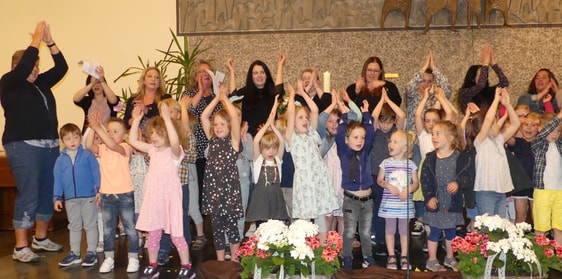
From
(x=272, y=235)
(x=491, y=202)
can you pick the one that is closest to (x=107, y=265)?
(x=272, y=235)

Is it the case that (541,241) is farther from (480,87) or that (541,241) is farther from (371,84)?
(371,84)

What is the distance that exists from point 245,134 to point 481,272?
7.75ft

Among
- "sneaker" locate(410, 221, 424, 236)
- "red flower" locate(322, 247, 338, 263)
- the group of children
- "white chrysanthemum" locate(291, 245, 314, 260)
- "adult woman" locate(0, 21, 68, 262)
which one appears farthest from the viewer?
"sneaker" locate(410, 221, 424, 236)

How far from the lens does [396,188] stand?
18.8 ft

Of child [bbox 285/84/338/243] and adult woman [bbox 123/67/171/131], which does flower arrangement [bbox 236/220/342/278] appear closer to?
child [bbox 285/84/338/243]

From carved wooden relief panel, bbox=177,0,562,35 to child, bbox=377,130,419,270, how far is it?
357cm

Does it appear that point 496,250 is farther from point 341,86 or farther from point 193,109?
point 341,86

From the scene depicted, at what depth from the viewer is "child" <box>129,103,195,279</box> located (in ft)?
18.2

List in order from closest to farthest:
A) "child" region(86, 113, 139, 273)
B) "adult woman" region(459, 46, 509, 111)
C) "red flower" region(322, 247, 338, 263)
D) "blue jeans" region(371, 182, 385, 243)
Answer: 1. "red flower" region(322, 247, 338, 263)
2. "child" region(86, 113, 139, 273)
3. "blue jeans" region(371, 182, 385, 243)
4. "adult woman" region(459, 46, 509, 111)

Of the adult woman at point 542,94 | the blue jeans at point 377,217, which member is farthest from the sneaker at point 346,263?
the adult woman at point 542,94

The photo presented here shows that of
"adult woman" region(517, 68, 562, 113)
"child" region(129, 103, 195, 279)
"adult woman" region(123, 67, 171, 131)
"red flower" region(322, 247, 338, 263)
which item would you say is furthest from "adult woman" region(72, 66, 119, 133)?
"adult woman" region(517, 68, 562, 113)

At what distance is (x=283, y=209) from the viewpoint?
5871mm

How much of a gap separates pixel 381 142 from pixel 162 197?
1.97m

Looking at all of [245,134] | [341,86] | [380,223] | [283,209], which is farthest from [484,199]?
[341,86]
